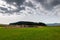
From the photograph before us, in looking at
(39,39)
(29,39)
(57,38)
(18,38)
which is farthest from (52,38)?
(18,38)

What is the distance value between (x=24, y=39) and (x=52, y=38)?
696cm

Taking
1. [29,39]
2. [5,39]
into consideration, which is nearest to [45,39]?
[29,39]

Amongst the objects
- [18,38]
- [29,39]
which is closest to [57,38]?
[29,39]

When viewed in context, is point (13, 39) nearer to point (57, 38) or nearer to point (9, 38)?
point (9, 38)

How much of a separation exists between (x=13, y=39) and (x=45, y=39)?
24.5ft

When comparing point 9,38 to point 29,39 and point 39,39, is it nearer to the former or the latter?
point 29,39

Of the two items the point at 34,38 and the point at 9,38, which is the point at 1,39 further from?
the point at 34,38

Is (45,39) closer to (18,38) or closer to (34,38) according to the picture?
(34,38)

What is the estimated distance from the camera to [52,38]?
36438mm

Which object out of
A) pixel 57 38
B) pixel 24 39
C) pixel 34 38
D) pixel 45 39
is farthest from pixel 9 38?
pixel 57 38

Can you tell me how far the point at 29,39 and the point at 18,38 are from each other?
2781 millimetres

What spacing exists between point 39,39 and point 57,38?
479 cm

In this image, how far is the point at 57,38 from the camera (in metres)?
36.7

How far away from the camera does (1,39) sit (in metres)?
34.7
